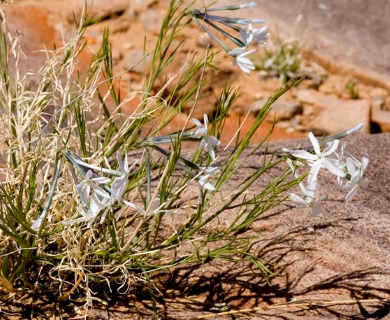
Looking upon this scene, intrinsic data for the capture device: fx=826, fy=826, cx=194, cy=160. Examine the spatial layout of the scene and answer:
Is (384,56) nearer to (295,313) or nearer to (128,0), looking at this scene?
(128,0)

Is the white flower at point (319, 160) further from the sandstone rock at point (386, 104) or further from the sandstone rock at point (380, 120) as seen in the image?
the sandstone rock at point (386, 104)

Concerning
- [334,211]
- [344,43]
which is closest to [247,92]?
[344,43]

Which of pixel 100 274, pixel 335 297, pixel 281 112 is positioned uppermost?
pixel 100 274

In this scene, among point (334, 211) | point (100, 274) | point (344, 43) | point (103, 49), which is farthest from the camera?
point (344, 43)

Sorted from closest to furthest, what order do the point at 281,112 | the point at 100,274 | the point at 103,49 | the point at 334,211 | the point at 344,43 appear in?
1. the point at 100,274
2. the point at 103,49
3. the point at 334,211
4. the point at 281,112
5. the point at 344,43

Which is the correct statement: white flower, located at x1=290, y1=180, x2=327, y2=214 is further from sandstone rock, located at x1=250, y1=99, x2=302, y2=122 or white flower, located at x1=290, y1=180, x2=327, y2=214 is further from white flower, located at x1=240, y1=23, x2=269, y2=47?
sandstone rock, located at x1=250, y1=99, x2=302, y2=122

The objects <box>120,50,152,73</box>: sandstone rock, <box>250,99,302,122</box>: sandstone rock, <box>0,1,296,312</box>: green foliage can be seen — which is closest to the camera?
<box>0,1,296,312</box>: green foliage

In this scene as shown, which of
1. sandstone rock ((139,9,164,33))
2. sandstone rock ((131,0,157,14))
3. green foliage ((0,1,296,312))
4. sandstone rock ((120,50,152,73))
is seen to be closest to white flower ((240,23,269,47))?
green foliage ((0,1,296,312))

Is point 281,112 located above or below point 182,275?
below

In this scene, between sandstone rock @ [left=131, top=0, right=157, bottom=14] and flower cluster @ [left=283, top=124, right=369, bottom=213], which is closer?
flower cluster @ [left=283, top=124, right=369, bottom=213]
